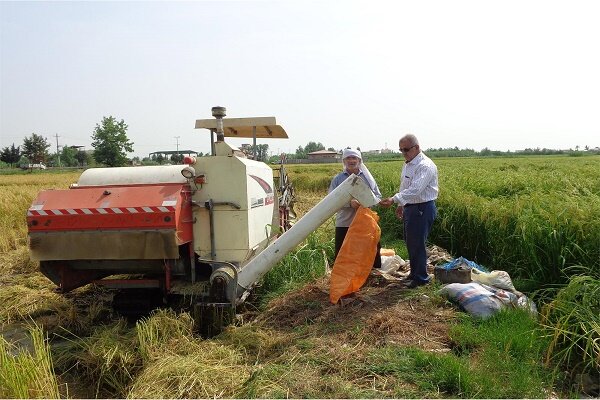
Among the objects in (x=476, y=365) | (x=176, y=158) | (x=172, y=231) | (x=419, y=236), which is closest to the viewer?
(x=476, y=365)

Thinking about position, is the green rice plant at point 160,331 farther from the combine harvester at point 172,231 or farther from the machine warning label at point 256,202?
the machine warning label at point 256,202

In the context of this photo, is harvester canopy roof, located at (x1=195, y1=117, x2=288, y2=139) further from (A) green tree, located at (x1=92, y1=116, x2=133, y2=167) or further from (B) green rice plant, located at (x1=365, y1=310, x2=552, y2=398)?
(A) green tree, located at (x1=92, y1=116, x2=133, y2=167)

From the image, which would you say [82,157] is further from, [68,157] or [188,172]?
[188,172]

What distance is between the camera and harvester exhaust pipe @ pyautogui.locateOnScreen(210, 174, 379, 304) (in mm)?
4645

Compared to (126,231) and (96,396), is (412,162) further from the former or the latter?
(96,396)

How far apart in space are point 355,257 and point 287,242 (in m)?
0.78

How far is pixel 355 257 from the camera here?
4.95 metres

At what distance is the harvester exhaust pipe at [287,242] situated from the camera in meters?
4.64

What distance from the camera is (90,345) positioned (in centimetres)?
421

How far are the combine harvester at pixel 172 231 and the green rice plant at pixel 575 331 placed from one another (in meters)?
2.00

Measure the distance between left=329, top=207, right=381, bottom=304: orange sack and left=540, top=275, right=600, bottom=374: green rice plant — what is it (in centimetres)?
176

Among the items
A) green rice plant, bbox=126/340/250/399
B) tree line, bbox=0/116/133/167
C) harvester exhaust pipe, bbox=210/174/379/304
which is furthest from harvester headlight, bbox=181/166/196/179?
tree line, bbox=0/116/133/167

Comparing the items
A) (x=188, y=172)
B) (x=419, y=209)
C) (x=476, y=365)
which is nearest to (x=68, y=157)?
(x=188, y=172)

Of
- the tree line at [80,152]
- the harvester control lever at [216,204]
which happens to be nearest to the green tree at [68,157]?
the tree line at [80,152]
